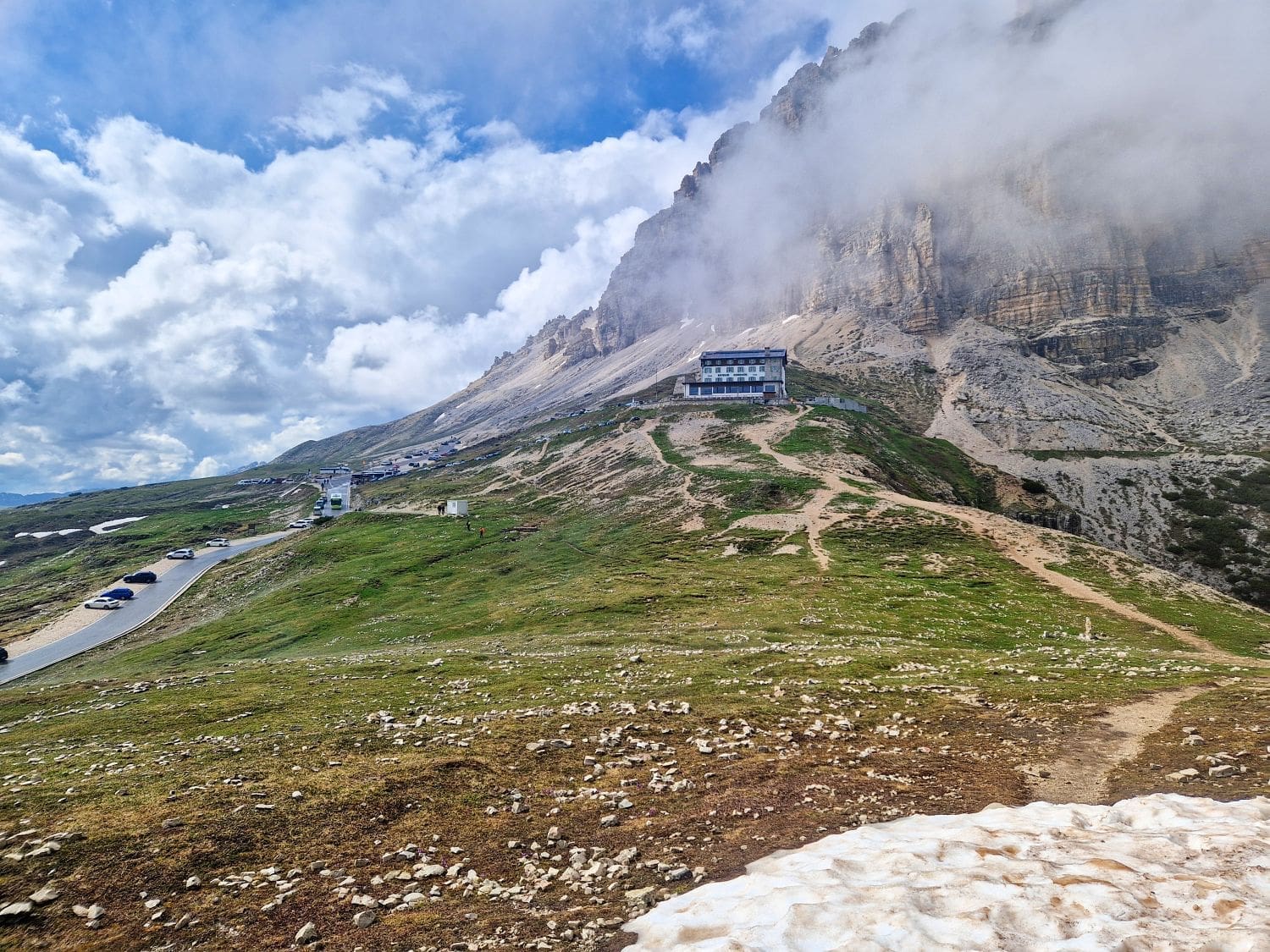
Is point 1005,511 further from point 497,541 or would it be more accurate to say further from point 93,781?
point 93,781

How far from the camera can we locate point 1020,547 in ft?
200

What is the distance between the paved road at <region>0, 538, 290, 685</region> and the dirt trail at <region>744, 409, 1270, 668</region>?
77319 millimetres

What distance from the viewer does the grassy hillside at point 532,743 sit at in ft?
34.8

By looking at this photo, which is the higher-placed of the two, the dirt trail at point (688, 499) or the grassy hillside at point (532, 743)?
the dirt trail at point (688, 499)

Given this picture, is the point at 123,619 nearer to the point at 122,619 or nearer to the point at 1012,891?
the point at 122,619

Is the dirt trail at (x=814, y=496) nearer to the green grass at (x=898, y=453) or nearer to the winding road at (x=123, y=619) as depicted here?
the green grass at (x=898, y=453)

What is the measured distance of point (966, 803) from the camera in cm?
1362

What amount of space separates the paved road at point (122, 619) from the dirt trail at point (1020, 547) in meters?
77.3

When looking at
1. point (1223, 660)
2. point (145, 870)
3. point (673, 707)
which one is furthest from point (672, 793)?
point (1223, 660)

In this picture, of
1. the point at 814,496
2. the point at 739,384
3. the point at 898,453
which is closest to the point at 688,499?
the point at 814,496

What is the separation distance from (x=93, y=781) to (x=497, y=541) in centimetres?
6943

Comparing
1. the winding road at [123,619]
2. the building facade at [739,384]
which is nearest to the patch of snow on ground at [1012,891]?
the winding road at [123,619]

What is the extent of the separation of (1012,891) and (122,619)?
313 feet

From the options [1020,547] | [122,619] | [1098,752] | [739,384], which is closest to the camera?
[1098,752]
